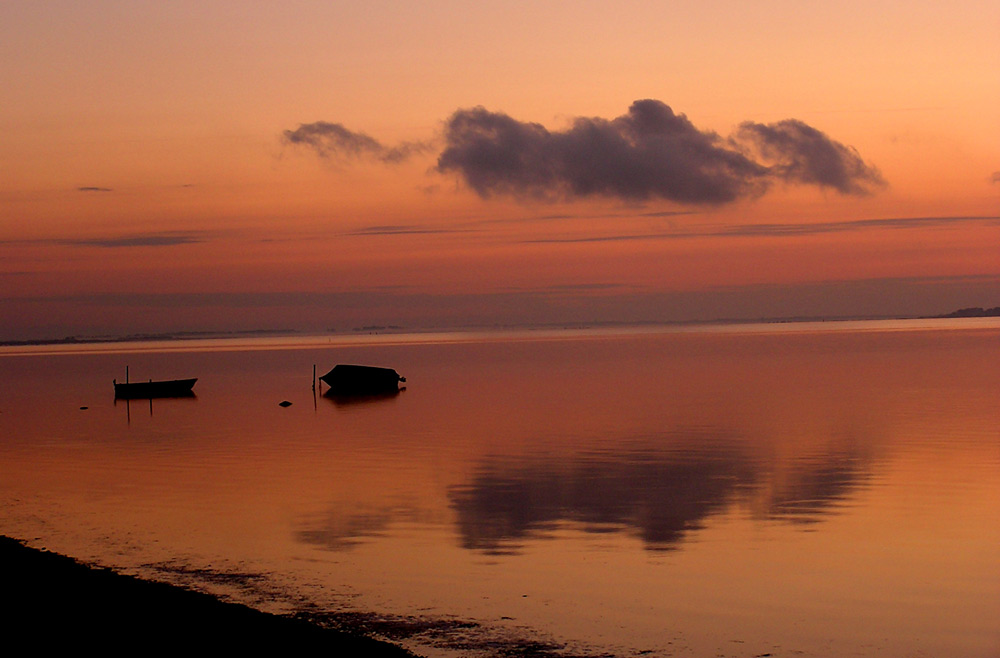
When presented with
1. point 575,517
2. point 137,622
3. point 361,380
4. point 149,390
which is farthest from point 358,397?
point 137,622

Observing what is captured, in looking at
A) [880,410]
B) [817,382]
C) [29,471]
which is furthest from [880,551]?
[817,382]

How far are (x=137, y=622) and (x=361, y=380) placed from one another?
235 ft

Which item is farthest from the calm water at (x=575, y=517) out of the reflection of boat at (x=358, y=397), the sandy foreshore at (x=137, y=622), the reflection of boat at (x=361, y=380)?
the reflection of boat at (x=361, y=380)

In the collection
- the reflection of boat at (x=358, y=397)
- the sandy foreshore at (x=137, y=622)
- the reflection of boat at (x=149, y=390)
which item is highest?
the sandy foreshore at (x=137, y=622)

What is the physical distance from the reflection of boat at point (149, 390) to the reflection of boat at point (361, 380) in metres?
11.6

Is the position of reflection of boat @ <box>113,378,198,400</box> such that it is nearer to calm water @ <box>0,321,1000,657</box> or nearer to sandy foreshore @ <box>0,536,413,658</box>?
calm water @ <box>0,321,1000,657</box>

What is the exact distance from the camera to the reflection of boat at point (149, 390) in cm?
7844

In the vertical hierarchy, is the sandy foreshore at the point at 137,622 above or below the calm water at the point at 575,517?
above

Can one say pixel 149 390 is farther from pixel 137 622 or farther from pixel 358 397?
pixel 137 622

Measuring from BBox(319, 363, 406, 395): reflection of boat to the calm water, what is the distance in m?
25.8

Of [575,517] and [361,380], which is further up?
[575,517]

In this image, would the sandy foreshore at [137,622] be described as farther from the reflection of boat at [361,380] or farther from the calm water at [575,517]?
the reflection of boat at [361,380]

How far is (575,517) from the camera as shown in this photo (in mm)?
25375

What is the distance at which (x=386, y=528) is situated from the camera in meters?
24.4
